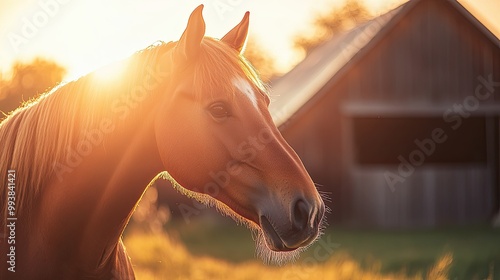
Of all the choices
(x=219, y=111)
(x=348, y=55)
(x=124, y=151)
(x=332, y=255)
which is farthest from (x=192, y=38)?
(x=348, y=55)

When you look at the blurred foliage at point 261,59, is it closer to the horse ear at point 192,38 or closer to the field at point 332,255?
the field at point 332,255

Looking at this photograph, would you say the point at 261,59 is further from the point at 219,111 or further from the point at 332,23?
the point at 219,111

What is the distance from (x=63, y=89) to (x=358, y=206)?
10.6 metres

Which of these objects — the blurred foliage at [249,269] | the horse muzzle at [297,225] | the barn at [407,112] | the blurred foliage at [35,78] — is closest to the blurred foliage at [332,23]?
the blurred foliage at [35,78]

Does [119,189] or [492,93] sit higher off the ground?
[119,189]

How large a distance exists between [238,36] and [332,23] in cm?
3499

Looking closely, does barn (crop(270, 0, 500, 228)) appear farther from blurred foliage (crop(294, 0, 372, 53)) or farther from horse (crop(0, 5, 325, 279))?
blurred foliage (crop(294, 0, 372, 53))

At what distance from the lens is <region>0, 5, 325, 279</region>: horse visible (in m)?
2.53

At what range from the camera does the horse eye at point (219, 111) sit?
2516mm

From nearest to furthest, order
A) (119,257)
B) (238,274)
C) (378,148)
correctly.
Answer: (119,257)
(238,274)
(378,148)

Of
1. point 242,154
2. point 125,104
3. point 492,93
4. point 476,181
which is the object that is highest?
point 125,104

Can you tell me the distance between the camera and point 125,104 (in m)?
2.66

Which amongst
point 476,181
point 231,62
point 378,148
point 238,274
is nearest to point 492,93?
point 476,181

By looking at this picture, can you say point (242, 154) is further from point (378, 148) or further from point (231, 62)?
point (378, 148)
